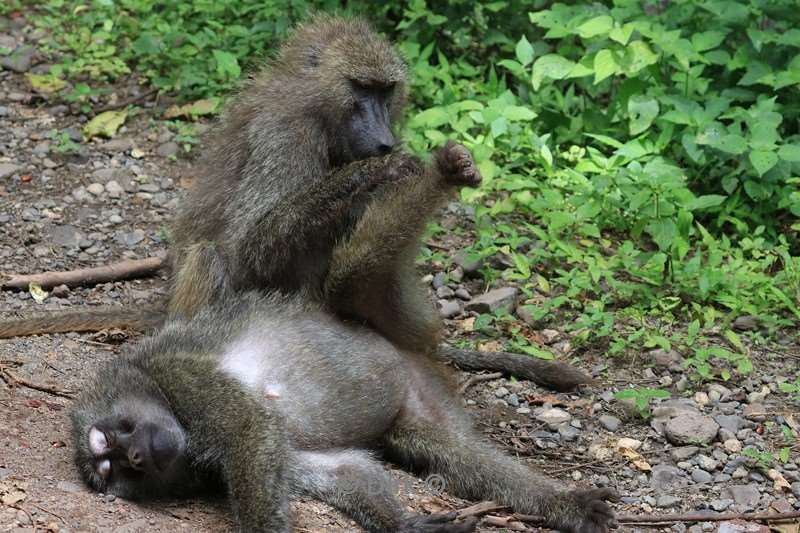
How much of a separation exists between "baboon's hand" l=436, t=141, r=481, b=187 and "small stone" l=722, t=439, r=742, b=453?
57.0 inches

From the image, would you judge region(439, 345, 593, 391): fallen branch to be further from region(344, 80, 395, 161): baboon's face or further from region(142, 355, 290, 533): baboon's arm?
region(142, 355, 290, 533): baboon's arm

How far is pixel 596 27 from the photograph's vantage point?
243 inches

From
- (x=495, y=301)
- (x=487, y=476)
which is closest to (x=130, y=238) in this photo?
(x=495, y=301)

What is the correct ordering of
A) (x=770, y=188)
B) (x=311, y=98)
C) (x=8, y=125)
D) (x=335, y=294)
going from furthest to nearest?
(x=8, y=125)
(x=770, y=188)
(x=311, y=98)
(x=335, y=294)

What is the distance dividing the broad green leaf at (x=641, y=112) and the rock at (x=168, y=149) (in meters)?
2.69

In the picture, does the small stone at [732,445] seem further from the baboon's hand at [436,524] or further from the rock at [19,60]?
the rock at [19,60]

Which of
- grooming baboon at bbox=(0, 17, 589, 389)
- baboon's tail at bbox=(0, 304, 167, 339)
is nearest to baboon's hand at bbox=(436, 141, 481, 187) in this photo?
grooming baboon at bbox=(0, 17, 589, 389)

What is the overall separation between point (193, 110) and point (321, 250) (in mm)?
2792

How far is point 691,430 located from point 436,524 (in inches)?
51.6

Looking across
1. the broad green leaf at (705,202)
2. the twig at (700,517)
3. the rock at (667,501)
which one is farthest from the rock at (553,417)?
the broad green leaf at (705,202)

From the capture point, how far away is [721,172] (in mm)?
6230

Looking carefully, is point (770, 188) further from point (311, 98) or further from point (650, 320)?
point (311, 98)

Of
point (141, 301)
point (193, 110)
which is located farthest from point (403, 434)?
point (193, 110)

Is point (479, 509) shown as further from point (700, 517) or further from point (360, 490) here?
point (700, 517)
